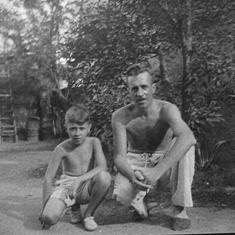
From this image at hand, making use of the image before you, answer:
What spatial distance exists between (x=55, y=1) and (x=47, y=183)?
1331 mm

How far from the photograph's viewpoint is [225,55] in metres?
2.98

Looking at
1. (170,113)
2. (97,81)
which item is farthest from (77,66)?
(170,113)

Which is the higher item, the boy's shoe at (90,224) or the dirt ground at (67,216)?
the boy's shoe at (90,224)

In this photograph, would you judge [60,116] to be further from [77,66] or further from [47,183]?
[47,183]

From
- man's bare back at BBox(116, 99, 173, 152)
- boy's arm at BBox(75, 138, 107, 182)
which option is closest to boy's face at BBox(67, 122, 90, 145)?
boy's arm at BBox(75, 138, 107, 182)

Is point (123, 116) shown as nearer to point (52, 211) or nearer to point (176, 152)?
point (176, 152)

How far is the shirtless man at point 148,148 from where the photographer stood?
2.38 meters

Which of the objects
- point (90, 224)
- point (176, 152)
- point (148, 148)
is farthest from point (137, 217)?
point (176, 152)

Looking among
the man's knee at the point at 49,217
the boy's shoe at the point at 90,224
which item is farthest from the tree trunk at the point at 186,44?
the man's knee at the point at 49,217

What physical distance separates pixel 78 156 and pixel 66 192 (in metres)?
0.24

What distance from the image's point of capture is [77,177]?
2621mm

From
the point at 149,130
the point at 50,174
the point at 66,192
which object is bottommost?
the point at 66,192

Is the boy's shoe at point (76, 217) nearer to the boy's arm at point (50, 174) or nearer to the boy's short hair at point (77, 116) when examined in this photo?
the boy's arm at point (50, 174)

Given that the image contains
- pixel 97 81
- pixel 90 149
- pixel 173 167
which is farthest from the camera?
pixel 97 81
